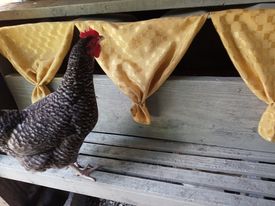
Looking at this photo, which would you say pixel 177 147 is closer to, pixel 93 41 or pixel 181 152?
pixel 181 152

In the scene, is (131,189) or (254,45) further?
(131,189)

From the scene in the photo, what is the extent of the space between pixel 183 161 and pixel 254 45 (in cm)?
42

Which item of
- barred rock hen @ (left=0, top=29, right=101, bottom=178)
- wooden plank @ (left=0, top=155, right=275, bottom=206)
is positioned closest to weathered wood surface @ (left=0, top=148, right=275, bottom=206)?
wooden plank @ (left=0, top=155, right=275, bottom=206)

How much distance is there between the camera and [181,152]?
100 centimetres

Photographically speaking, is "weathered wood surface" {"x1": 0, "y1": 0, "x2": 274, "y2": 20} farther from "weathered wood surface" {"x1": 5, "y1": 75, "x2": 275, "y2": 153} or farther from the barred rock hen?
"weathered wood surface" {"x1": 5, "y1": 75, "x2": 275, "y2": 153}

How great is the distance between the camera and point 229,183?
33.6 inches

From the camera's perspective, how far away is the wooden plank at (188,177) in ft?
2.70

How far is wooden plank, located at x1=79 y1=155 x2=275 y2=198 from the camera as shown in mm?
822

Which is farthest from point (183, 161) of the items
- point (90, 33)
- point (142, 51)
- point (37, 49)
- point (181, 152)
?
point (37, 49)

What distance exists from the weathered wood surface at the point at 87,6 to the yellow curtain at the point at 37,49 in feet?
0.13

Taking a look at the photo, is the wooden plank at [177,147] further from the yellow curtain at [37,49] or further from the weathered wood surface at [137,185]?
the yellow curtain at [37,49]

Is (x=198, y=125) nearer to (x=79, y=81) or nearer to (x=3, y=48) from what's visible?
(x=79, y=81)

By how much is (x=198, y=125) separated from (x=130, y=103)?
23cm

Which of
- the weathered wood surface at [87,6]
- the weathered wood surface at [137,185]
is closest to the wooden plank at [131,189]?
the weathered wood surface at [137,185]
